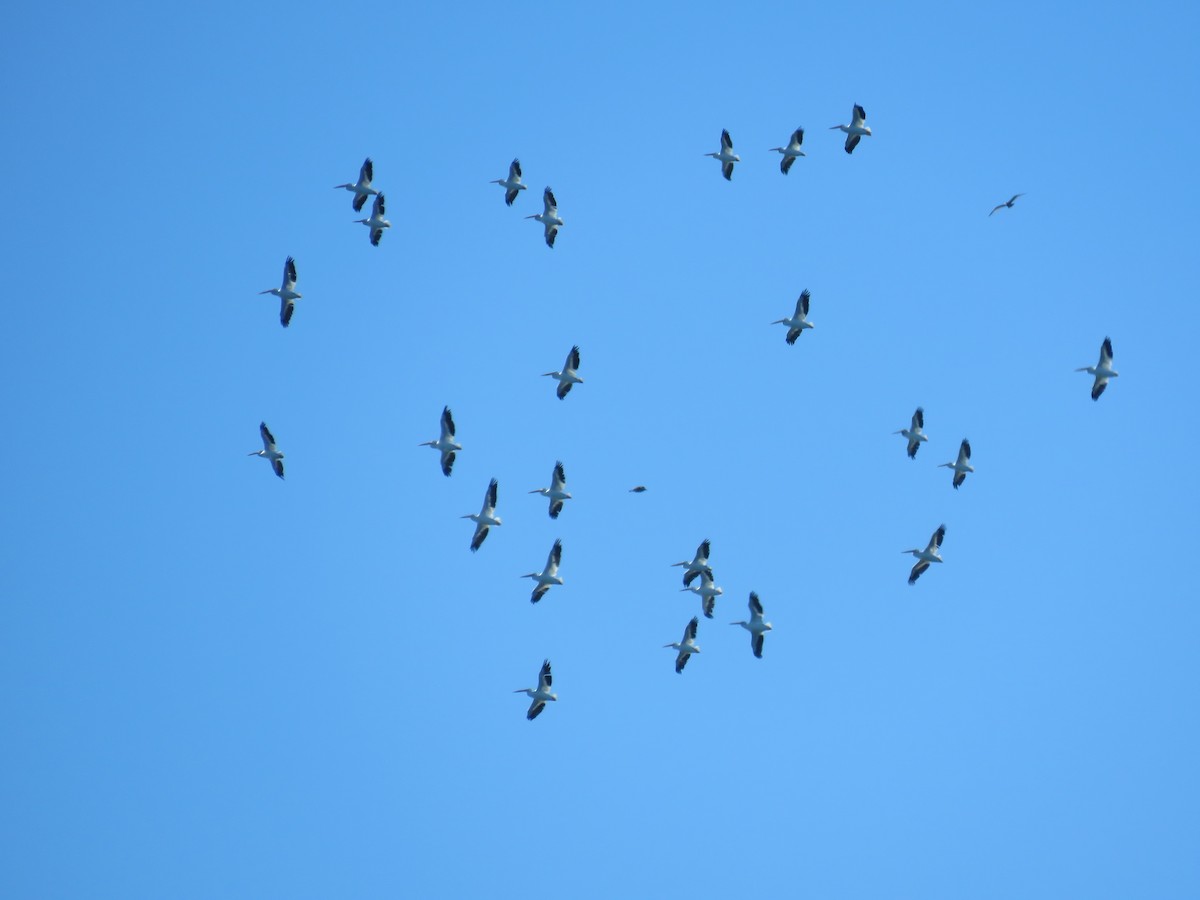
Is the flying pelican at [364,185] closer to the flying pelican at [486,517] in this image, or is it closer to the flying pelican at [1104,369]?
the flying pelican at [486,517]

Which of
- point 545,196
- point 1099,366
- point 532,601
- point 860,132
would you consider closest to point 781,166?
point 860,132

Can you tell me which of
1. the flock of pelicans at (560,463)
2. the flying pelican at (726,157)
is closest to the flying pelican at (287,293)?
the flock of pelicans at (560,463)

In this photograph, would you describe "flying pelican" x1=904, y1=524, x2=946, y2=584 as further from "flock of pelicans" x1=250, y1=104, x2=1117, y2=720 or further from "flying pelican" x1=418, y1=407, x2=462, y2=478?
"flying pelican" x1=418, y1=407, x2=462, y2=478

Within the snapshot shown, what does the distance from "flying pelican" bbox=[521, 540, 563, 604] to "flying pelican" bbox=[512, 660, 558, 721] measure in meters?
2.66

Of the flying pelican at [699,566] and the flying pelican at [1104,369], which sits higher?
the flying pelican at [1104,369]

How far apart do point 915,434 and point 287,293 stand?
64.9 feet

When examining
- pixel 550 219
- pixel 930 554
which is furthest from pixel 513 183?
pixel 930 554

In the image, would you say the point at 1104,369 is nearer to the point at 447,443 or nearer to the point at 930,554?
the point at 930,554

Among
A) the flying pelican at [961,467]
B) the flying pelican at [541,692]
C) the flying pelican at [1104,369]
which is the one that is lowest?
the flying pelican at [541,692]

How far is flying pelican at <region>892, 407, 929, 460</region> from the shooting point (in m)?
55.8

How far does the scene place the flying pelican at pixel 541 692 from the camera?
52.8m

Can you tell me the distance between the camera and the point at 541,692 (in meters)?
52.9

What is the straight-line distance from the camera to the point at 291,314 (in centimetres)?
5634

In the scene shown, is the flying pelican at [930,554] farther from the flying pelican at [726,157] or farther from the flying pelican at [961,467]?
the flying pelican at [726,157]
